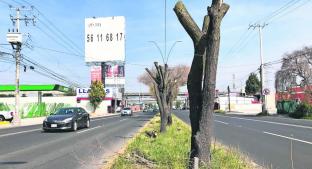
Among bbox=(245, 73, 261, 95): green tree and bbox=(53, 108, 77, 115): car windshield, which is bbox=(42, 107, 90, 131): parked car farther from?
bbox=(245, 73, 261, 95): green tree

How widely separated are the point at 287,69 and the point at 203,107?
7118 centimetres

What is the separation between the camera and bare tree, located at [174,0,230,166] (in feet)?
28.2

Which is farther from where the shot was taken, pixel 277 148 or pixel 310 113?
pixel 310 113

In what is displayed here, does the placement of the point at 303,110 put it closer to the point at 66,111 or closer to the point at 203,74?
the point at 66,111

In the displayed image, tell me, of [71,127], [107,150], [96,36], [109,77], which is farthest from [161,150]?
[109,77]

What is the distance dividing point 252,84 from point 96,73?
6039cm

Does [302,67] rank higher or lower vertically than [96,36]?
lower

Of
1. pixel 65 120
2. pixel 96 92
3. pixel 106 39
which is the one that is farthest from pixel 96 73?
pixel 65 120

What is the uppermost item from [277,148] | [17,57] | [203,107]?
[17,57]

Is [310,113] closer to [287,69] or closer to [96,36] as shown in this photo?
[287,69]

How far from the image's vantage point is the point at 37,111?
64625 mm

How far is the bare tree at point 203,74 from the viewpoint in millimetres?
8609

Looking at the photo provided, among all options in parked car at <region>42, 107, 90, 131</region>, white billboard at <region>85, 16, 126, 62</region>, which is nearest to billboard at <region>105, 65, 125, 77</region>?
white billboard at <region>85, 16, 126, 62</region>

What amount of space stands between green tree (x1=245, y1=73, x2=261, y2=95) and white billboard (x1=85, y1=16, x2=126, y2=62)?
61.6 m
